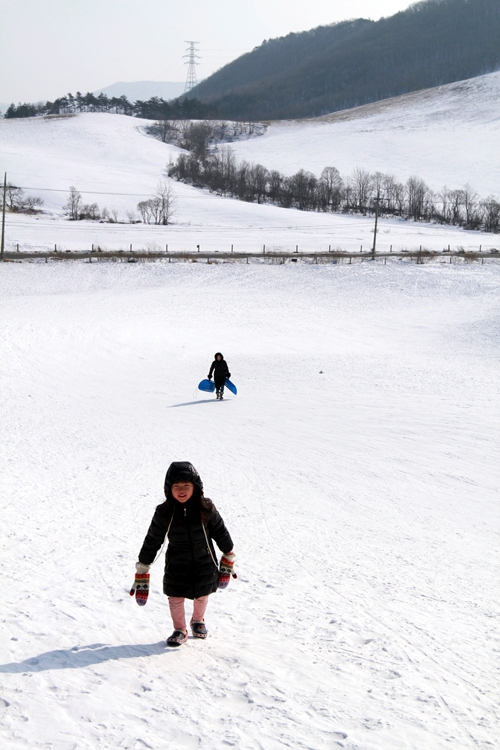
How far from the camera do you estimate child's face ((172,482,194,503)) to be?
4.40 metres

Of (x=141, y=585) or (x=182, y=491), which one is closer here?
(x=182, y=491)

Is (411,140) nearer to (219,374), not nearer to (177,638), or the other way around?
(219,374)

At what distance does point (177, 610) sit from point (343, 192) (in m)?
94.8

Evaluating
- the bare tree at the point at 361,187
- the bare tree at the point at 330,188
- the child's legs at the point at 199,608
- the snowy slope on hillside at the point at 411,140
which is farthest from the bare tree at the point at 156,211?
the child's legs at the point at 199,608

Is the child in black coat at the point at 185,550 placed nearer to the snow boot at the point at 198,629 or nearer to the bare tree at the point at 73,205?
the snow boot at the point at 198,629

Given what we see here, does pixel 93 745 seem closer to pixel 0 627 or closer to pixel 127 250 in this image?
pixel 0 627

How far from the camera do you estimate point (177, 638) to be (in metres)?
4.77

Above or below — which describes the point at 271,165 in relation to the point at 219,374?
above

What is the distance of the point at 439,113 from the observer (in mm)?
147750

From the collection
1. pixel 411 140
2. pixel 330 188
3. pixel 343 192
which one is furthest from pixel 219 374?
pixel 411 140

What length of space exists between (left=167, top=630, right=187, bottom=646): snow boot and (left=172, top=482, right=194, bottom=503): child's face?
3.66 feet

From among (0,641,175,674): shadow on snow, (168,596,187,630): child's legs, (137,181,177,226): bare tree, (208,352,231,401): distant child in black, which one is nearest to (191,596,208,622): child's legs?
(168,596,187,630): child's legs

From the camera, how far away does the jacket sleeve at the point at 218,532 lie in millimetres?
4624

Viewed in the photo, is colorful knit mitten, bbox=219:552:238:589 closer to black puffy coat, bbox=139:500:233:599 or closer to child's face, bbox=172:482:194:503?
black puffy coat, bbox=139:500:233:599
